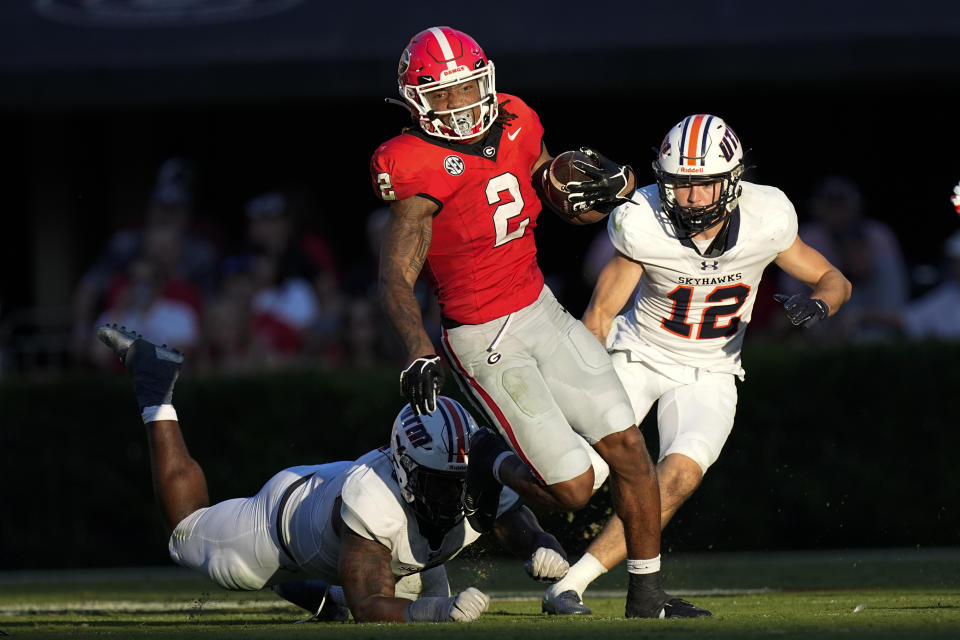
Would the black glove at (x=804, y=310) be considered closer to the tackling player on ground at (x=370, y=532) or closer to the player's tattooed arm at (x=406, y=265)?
the tackling player on ground at (x=370, y=532)

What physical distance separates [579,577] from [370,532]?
3.35ft

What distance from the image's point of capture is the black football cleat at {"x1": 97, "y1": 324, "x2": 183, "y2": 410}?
7.48 meters

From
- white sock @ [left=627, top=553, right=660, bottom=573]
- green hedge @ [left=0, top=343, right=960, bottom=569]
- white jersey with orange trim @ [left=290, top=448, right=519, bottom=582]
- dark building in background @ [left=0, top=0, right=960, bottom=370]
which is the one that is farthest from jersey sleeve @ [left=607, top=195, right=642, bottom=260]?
dark building in background @ [left=0, top=0, right=960, bottom=370]

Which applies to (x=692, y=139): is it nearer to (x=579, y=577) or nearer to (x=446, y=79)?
(x=446, y=79)

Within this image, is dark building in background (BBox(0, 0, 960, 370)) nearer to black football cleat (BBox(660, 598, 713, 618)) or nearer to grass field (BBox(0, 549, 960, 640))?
grass field (BBox(0, 549, 960, 640))

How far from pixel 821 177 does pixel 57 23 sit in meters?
6.83

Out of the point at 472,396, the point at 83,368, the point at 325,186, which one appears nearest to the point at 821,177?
the point at 325,186

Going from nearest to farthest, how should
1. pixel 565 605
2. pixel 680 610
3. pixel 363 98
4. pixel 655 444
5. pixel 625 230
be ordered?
pixel 680 610 < pixel 565 605 < pixel 625 230 < pixel 655 444 < pixel 363 98

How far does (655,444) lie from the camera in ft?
30.3

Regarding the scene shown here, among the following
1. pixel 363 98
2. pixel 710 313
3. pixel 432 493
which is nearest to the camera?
pixel 432 493

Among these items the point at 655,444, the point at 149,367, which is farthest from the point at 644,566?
the point at 655,444

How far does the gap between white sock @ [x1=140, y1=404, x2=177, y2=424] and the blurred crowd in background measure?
2.94 meters

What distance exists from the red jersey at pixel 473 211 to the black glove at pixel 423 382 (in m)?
0.69

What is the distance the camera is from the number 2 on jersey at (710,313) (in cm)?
710
